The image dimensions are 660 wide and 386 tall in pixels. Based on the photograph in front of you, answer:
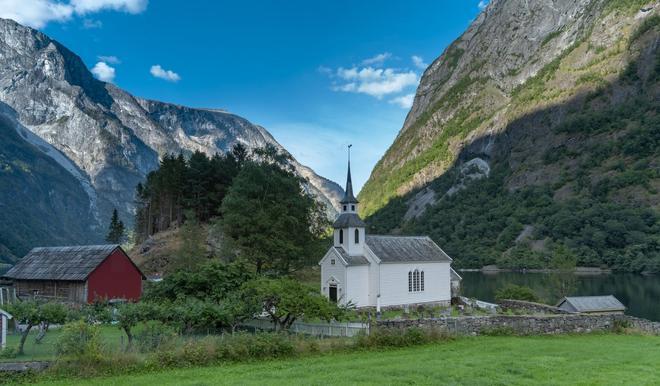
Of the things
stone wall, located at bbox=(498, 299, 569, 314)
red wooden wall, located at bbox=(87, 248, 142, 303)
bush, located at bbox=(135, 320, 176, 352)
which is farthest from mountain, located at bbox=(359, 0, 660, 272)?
bush, located at bbox=(135, 320, 176, 352)

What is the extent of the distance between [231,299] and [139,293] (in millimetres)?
22531

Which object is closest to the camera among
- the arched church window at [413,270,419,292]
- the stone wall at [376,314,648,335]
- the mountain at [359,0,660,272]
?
the stone wall at [376,314,648,335]

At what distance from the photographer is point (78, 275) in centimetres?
4138

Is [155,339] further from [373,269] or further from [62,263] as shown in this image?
[62,263]

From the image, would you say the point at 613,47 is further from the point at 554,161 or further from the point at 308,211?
the point at 308,211

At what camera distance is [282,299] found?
2564 cm

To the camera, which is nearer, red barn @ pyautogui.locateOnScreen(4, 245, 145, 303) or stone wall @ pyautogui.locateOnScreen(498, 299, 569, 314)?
stone wall @ pyautogui.locateOnScreen(498, 299, 569, 314)

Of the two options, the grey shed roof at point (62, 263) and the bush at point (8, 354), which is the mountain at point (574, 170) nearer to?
the grey shed roof at point (62, 263)

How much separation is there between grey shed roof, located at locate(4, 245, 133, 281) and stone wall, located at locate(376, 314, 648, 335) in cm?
2748

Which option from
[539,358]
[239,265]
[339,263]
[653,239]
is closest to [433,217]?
[653,239]

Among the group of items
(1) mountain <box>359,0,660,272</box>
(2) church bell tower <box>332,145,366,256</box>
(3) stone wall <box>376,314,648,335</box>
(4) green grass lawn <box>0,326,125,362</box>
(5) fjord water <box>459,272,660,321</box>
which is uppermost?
(1) mountain <box>359,0,660,272</box>

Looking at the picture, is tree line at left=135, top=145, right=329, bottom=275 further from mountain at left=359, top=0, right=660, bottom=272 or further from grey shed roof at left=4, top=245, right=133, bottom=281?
mountain at left=359, top=0, right=660, bottom=272

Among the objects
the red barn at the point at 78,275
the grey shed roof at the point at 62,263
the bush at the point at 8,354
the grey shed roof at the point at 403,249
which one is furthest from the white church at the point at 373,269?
the bush at the point at 8,354

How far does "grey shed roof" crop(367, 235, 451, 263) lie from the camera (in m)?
44.1
